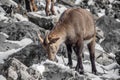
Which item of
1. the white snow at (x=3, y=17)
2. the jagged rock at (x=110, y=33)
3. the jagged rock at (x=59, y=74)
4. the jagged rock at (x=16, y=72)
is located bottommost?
the jagged rock at (x=110, y=33)

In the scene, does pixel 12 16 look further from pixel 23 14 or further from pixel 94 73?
pixel 94 73

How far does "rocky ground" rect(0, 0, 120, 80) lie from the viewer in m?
12.8

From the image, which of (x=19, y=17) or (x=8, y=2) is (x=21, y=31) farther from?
(x=8, y=2)

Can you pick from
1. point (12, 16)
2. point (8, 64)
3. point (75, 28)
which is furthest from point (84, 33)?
point (12, 16)

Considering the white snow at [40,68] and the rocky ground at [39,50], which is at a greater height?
the white snow at [40,68]

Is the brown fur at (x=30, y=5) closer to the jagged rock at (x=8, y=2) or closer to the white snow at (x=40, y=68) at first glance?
the jagged rock at (x=8, y=2)

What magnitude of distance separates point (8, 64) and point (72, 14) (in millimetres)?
3587

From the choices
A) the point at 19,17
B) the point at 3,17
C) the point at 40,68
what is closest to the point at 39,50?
the point at 40,68

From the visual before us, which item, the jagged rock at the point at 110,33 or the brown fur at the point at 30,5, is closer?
the jagged rock at the point at 110,33

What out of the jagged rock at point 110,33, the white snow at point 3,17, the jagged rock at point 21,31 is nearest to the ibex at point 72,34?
→ the jagged rock at point 21,31

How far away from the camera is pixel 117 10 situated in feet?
104

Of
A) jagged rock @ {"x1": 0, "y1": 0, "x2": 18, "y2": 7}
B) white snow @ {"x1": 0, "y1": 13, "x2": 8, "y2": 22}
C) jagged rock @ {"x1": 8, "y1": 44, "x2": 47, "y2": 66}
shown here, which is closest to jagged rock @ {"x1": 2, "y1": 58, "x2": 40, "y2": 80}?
jagged rock @ {"x1": 8, "y1": 44, "x2": 47, "y2": 66}

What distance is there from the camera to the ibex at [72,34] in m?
14.0

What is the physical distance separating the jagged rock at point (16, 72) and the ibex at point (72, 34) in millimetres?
1490
